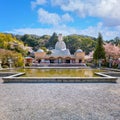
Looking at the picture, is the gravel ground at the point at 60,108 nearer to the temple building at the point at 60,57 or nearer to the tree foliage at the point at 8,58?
the tree foliage at the point at 8,58

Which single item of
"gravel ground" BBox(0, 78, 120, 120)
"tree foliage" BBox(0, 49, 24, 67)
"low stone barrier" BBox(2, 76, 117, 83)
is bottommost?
"gravel ground" BBox(0, 78, 120, 120)

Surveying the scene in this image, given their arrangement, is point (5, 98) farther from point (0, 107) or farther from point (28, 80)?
point (28, 80)

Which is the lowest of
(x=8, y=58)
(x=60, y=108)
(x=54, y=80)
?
(x=60, y=108)

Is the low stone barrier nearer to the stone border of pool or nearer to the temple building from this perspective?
the stone border of pool

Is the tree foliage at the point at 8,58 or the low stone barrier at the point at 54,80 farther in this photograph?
the tree foliage at the point at 8,58

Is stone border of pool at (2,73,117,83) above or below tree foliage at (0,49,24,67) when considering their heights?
below

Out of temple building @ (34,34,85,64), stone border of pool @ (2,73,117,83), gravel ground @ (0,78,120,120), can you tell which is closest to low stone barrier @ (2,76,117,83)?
stone border of pool @ (2,73,117,83)

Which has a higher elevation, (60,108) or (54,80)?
(54,80)

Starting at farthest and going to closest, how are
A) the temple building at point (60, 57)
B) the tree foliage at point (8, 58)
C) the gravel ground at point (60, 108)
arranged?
1. the temple building at point (60, 57)
2. the tree foliage at point (8, 58)
3. the gravel ground at point (60, 108)

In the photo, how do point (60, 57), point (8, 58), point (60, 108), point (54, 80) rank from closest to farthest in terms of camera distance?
point (60, 108) < point (54, 80) < point (8, 58) < point (60, 57)

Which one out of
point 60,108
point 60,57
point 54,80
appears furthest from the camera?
point 60,57

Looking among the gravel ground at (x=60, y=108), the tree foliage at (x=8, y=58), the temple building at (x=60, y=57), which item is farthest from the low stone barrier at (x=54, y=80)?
the temple building at (x=60, y=57)

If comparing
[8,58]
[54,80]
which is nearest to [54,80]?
[54,80]

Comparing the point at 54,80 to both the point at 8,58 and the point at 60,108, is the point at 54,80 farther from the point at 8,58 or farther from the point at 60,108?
the point at 8,58
